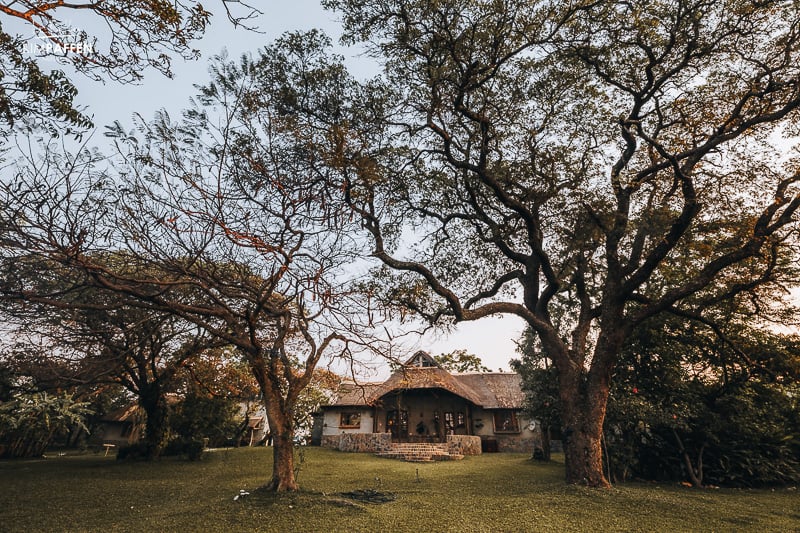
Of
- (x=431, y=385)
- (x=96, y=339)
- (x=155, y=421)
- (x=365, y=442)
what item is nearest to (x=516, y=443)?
(x=431, y=385)

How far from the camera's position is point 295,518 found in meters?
6.25

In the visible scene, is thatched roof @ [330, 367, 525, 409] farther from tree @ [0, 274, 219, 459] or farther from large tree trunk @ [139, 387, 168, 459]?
tree @ [0, 274, 219, 459]

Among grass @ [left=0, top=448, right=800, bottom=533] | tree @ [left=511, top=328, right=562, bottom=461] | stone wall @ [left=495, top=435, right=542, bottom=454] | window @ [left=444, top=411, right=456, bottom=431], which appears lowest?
stone wall @ [left=495, top=435, right=542, bottom=454]

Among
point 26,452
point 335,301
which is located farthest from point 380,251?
point 26,452

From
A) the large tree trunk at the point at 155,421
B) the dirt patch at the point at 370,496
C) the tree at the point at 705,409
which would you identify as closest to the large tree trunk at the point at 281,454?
the dirt patch at the point at 370,496

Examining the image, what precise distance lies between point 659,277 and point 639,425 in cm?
480

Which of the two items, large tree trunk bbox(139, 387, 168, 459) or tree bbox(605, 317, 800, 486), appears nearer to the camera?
tree bbox(605, 317, 800, 486)

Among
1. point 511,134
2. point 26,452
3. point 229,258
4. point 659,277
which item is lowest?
point 26,452

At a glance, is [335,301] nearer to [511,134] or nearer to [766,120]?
[511,134]

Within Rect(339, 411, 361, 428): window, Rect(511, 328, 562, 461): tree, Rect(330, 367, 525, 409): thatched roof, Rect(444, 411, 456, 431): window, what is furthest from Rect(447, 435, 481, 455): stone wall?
Rect(339, 411, 361, 428): window

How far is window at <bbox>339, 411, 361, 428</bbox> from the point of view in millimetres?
24625

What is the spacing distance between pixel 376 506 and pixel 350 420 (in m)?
18.7

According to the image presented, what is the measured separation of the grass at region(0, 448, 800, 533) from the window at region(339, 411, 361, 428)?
14.3m

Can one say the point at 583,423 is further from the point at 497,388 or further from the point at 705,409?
the point at 497,388
